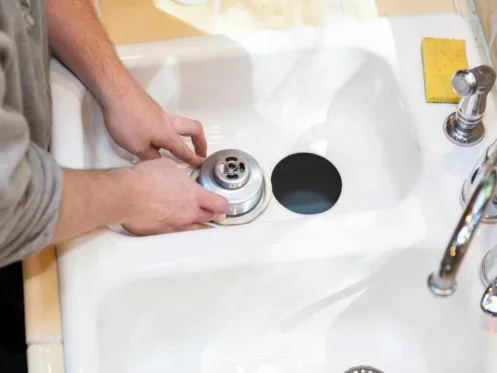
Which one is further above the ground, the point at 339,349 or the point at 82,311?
the point at 82,311

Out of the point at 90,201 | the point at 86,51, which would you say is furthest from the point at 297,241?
the point at 86,51

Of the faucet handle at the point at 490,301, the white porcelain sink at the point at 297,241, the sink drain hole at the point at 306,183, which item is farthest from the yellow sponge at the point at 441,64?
the faucet handle at the point at 490,301

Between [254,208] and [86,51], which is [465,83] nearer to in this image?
[254,208]

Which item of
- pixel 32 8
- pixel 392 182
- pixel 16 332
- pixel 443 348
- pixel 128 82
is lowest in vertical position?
pixel 16 332

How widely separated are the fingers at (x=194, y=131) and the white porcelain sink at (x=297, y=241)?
0.17 feet

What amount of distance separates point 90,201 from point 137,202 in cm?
8

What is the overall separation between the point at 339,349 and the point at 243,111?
37cm

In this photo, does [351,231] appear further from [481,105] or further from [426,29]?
[426,29]

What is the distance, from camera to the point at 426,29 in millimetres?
865

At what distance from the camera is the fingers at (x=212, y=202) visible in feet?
2.54

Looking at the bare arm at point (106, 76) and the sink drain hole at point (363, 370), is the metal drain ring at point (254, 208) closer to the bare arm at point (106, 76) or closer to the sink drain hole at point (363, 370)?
the bare arm at point (106, 76)

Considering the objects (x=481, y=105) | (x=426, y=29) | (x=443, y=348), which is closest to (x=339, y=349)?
(x=443, y=348)

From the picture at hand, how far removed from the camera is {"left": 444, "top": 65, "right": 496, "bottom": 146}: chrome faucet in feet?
2.32

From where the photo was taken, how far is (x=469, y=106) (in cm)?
75
